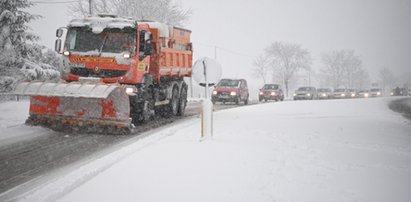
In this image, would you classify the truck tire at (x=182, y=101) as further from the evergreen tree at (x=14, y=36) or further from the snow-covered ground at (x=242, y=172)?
the evergreen tree at (x=14, y=36)

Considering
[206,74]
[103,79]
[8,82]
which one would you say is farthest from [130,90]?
[8,82]

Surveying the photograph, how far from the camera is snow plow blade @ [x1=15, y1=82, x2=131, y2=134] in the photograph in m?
9.91

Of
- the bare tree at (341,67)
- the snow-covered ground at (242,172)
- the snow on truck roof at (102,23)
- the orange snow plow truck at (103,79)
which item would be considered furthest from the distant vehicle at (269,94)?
the bare tree at (341,67)

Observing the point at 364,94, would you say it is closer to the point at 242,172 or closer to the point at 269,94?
the point at 269,94

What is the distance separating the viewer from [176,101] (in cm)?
1593

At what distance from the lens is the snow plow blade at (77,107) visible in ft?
32.5

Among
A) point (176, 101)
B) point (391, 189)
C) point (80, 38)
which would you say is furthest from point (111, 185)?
point (176, 101)

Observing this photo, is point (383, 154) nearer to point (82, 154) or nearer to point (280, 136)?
point (280, 136)

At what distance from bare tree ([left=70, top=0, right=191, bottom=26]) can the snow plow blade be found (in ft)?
88.0

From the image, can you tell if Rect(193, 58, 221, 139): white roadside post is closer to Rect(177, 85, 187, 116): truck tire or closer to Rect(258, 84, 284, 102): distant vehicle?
Rect(177, 85, 187, 116): truck tire

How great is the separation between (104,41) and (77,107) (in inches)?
91.5

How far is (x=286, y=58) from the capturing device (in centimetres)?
8862

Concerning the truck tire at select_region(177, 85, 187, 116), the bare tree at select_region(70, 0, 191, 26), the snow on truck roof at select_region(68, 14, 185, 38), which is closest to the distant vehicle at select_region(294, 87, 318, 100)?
the bare tree at select_region(70, 0, 191, 26)

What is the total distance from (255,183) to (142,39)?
7.64 meters
